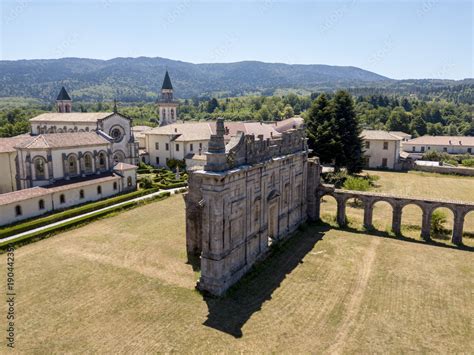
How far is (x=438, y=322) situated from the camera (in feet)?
61.4

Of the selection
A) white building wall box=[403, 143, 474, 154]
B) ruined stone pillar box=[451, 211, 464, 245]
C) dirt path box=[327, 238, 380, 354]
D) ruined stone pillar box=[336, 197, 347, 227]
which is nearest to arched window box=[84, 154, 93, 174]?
ruined stone pillar box=[336, 197, 347, 227]

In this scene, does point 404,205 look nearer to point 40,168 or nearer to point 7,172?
point 40,168

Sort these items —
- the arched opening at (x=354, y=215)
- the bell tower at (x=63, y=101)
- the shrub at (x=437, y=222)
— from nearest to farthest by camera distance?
the shrub at (x=437, y=222)
the arched opening at (x=354, y=215)
the bell tower at (x=63, y=101)

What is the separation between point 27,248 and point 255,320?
20077mm

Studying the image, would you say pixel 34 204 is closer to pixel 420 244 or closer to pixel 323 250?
pixel 323 250

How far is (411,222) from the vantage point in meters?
35.3

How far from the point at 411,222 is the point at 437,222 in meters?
3.44

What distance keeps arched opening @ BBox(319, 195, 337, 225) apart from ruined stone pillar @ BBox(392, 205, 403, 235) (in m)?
5.28

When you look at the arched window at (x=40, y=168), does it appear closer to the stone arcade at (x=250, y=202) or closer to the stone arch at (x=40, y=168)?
the stone arch at (x=40, y=168)

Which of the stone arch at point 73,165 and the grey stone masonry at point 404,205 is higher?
the stone arch at point 73,165

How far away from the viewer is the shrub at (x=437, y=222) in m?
31.9

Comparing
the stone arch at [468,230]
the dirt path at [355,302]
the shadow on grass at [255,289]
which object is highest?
the stone arch at [468,230]

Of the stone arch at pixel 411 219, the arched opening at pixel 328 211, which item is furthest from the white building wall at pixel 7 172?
the stone arch at pixel 411 219

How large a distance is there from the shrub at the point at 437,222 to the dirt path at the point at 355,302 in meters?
6.91
